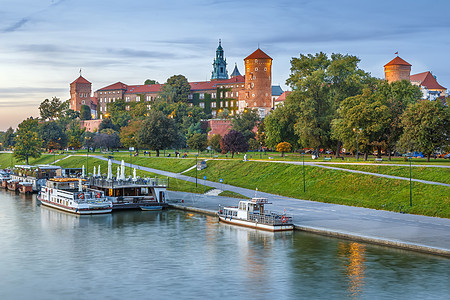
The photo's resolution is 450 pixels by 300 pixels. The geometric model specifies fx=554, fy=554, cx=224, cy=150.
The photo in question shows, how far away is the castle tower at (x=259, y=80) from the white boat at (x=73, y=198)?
108m

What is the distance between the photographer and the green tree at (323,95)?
284 feet

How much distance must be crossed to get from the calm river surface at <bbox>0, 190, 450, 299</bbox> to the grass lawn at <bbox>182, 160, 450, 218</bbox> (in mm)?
11796

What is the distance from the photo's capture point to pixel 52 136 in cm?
14588

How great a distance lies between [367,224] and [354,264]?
9.67m

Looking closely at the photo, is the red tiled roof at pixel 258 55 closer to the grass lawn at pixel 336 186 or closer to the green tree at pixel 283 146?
the green tree at pixel 283 146

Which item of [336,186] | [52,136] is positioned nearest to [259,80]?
[52,136]

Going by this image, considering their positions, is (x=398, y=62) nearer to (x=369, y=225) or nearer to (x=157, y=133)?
(x=157, y=133)

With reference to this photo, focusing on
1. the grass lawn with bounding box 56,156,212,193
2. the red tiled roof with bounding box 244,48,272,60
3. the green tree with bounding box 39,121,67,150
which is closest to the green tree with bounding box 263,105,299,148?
the grass lawn with bounding box 56,156,212,193

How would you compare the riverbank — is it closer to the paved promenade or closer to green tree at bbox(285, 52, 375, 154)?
the paved promenade

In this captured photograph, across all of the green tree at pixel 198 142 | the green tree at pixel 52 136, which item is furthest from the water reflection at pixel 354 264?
the green tree at pixel 52 136

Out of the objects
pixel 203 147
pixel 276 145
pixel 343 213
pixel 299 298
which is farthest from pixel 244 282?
pixel 203 147

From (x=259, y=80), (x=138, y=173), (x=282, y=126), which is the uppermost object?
(x=259, y=80)

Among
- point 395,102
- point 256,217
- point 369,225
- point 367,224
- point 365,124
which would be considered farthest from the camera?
point 395,102

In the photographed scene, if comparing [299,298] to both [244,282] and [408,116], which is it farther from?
[408,116]
